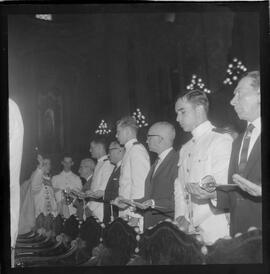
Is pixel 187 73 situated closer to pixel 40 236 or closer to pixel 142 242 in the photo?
pixel 142 242

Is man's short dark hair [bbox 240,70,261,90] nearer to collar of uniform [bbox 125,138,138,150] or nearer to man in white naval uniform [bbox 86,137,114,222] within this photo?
collar of uniform [bbox 125,138,138,150]

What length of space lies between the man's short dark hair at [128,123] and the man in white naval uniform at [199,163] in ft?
0.96

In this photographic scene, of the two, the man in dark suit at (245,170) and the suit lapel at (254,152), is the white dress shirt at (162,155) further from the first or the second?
the suit lapel at (254,152)

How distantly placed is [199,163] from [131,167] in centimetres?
46

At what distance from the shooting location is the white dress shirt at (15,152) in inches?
127

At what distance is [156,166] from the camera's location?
3.23 metres

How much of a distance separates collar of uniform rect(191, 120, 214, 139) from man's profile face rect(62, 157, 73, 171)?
84cm

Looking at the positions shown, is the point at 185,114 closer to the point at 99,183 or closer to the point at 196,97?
the point at 196,97

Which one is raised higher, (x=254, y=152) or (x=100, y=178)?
(x=254, y=152)

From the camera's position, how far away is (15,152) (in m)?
3.24

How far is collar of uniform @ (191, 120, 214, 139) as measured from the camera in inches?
127

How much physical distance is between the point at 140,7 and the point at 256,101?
1003 mm

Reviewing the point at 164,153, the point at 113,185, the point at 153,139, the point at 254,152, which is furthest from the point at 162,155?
the point at 254,152

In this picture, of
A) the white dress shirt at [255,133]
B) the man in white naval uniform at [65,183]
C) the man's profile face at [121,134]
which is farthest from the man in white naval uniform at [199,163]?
the man in white naval uniform at [65,183]
